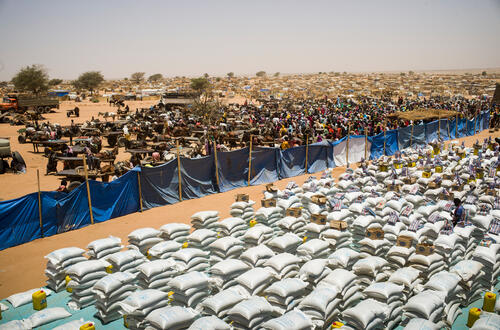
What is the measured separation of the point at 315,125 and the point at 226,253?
71.6ft

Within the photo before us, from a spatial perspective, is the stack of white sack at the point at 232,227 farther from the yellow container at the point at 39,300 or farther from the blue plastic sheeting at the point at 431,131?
the blue plastic sheeting at the point at 431,131

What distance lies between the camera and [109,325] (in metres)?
6.74

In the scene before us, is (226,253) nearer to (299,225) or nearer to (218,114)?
(299,225)

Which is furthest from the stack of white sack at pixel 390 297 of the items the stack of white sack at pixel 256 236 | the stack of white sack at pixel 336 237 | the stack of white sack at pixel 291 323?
the stack of white sack at pixel 256 236

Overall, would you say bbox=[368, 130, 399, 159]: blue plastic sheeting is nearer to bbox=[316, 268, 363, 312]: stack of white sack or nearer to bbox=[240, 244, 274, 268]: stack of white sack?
bbox=[240, 244, 274, 268]: stack of white sack

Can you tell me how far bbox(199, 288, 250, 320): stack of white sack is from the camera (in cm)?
627

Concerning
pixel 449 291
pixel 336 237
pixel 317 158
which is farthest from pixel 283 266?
pixel 317 158

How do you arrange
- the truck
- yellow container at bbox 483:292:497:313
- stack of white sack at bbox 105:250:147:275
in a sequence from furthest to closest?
the truck < stack of white sack at bbox 105:250:147:275 < yellow container at bbox 483:292:497:313

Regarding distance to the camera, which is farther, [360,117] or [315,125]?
[360,117]

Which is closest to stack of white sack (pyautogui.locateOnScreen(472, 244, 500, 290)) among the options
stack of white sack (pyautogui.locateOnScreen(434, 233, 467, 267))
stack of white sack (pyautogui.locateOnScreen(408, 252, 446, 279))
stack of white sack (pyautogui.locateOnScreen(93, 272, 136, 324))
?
stack of white sack (pyautogui.locateOnScreen(434, 233, 467, 267))

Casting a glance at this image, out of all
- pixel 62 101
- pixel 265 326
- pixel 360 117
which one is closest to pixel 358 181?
pixel 265 326

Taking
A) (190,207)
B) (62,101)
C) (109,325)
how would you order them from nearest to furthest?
1. (109,325)
2. (190,207)
3. (62,101)

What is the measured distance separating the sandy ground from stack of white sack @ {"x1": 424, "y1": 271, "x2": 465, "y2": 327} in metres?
7.31

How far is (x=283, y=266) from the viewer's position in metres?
7.48
